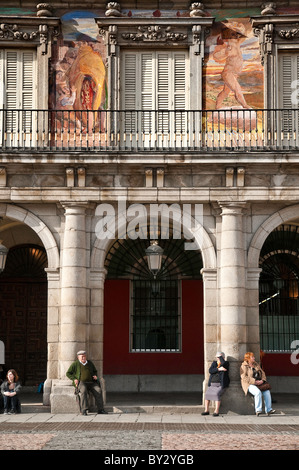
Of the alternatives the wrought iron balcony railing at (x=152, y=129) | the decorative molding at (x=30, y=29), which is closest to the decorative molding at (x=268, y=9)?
the wrought iron balcony railing at (x=152, y=129)

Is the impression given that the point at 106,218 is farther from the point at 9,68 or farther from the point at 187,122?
the point at 9,68

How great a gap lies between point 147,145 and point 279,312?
6.18 m

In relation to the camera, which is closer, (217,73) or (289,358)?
(217,73)

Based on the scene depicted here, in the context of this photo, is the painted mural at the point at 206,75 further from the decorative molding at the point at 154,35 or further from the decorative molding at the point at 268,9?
the decorative molding at the point at 154,35

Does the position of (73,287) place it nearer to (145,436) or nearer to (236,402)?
(236,402)

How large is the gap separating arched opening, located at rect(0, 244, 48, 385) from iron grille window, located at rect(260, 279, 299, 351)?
5751 mm

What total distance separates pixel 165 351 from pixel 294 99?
732 centimetres

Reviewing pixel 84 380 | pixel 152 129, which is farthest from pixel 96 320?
pixel 152 129

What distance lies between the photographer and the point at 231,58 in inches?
679

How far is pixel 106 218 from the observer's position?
16.6 meters

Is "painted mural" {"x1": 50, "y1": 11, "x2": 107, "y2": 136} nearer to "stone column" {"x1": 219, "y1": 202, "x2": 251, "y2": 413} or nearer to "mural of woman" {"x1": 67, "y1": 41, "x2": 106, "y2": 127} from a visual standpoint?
"mural of woman" {"x1": 67, "y1": 41, "x2": 106, "y2": 127}
